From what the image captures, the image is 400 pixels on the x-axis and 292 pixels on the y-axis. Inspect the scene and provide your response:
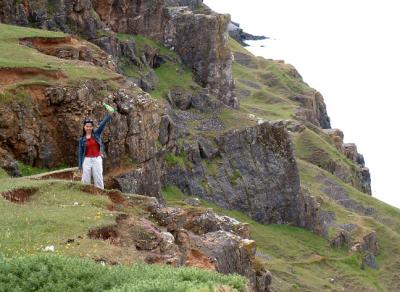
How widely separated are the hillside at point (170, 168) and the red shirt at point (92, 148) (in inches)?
52.4

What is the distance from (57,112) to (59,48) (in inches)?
414

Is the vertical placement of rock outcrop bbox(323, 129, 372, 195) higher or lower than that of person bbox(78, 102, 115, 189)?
lower

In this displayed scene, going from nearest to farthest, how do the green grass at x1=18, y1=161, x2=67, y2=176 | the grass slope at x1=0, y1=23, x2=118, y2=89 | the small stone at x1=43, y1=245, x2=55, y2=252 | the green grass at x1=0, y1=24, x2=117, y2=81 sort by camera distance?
the small stone at x1=43, y1=245, x2=55, y2=252
the green grass at x1=18, y1=161, x2=67, y2=176
the grass slope at x1=0, y1=23, x2=118, y2=89
the green grass at x1=0, y1=24, x2=117, y2=81

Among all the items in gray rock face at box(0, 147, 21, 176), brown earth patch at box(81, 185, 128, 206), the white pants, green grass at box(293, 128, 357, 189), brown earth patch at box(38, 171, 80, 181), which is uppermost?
the white pants

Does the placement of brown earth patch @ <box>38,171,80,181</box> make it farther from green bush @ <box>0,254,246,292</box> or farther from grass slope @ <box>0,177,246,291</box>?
green bush @ <box>0,254,246,292</box>

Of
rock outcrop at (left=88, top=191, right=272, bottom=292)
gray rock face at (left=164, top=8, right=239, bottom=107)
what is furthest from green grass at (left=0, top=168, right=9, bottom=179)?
gray rock face at (left=164, top=8, right=239, bottom=107)

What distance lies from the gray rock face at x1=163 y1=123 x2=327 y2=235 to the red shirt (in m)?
41.4

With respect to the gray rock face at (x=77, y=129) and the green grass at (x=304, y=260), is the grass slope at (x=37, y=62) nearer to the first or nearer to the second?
the gray rock face at (x=77, y=129)

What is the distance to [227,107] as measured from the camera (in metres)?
80.1

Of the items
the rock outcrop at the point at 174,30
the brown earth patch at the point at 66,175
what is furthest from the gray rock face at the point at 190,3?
the brown earth patch at the point at 66,175

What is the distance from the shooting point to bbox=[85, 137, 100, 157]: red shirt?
84.9ft

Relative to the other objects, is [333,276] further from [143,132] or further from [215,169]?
[143,132]

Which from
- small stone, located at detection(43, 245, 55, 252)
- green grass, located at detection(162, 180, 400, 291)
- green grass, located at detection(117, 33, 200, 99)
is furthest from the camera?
green grass, located at detection(117, 33, 200, 99)

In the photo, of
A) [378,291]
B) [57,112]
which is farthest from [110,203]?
[378,291]
